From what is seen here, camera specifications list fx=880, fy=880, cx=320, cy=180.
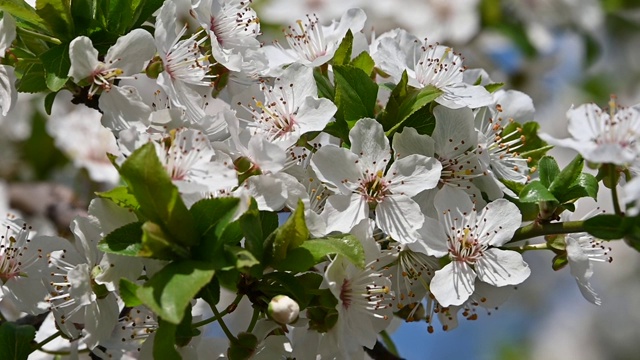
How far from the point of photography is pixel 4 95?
54.1 inches

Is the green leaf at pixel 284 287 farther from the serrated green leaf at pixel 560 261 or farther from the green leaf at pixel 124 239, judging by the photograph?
the serrated green leaf at pixel 560 261

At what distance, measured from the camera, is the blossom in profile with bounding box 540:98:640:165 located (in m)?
1.16

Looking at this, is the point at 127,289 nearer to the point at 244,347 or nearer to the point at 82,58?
the point at 244,347

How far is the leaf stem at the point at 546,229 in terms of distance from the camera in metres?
1.28

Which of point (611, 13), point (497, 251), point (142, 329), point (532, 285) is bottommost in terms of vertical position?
point (532, 285)

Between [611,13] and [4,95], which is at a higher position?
[4,95]

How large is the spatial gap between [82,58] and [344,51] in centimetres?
41

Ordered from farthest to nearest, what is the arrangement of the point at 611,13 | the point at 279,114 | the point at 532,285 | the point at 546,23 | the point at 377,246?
the point at 532,285 < the point at 611,13 < the point at 546,23 < the point at 279,114 < the point at 377,246

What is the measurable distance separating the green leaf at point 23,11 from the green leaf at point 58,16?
2 centimetres

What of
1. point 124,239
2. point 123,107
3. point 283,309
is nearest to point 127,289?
point 124,239

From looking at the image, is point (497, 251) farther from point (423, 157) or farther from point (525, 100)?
point (525, 100)

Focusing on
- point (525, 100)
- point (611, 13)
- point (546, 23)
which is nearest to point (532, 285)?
point (611, 13)

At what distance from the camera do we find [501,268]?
4.34 ft

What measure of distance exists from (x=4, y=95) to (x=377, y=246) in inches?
24.7
